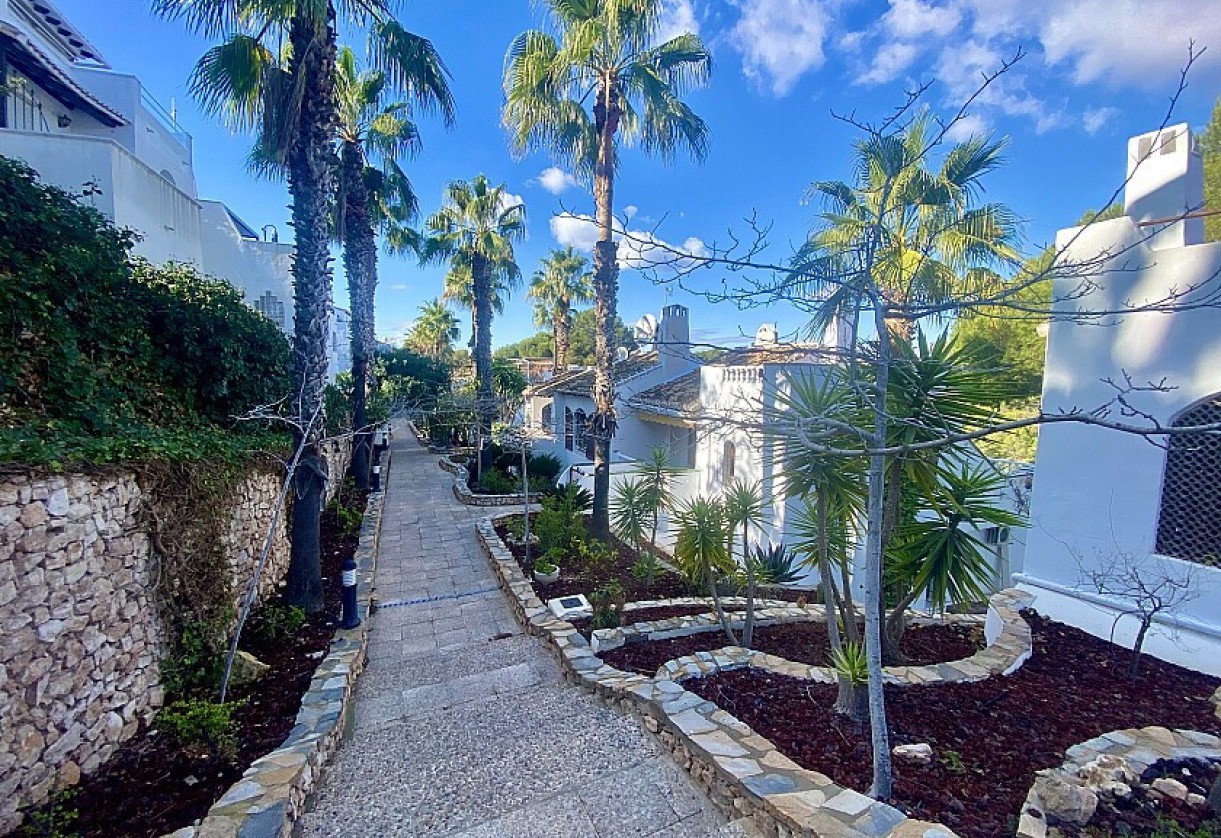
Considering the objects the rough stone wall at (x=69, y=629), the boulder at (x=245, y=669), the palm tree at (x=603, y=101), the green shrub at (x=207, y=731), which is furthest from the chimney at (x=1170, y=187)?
the boulder at (x=245, y=669)

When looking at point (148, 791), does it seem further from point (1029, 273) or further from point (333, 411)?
point (333, 411)

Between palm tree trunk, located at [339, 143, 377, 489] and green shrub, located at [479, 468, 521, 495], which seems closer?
palm tree trunk, located at [339, 143, 377, 489]

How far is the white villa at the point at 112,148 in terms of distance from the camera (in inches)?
361

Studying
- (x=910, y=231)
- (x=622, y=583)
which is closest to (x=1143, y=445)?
(x=622, y=583)

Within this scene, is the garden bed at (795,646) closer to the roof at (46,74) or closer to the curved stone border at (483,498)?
the curved stone border at (483,498)

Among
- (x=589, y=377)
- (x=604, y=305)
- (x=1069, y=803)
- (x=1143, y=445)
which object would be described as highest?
(x=604, y=305)

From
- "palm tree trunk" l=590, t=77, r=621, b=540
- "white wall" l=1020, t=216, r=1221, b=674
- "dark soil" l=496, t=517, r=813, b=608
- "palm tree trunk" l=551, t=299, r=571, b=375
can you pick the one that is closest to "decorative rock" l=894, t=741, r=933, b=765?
"dark soil" l=496, t=517, r=813, b=608

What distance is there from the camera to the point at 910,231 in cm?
1277

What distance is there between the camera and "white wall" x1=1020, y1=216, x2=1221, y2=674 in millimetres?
6070

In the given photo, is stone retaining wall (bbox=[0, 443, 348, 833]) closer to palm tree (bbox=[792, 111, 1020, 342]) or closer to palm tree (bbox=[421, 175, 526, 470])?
palm tree (bbox=[792, 111, 1020, 342])

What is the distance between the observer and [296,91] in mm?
6910

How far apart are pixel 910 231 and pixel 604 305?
8.03 metres

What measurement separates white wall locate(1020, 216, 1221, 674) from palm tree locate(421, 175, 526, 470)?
16.4m

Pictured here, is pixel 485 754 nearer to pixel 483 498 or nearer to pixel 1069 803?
pixel 1069 803
